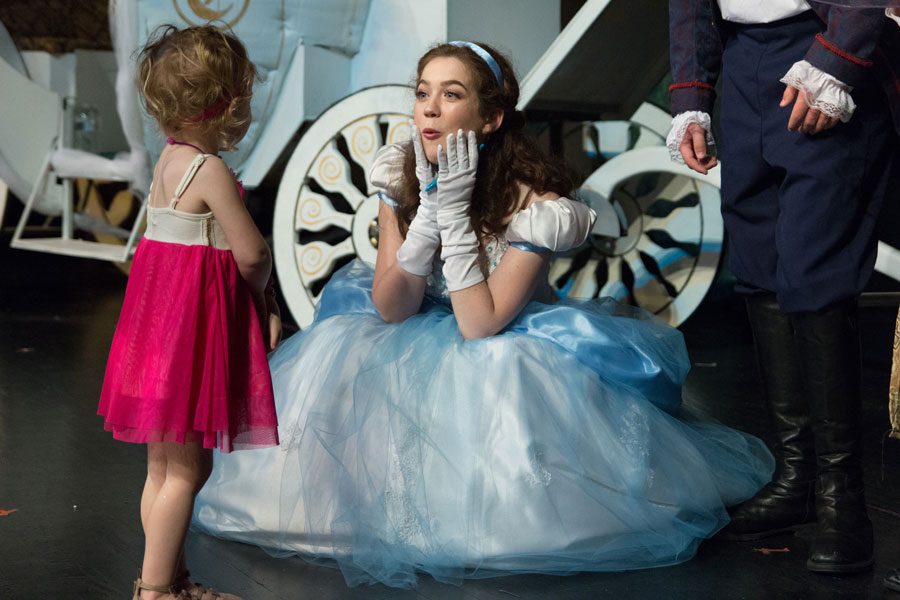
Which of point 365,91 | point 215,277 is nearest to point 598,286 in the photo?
point 365,91

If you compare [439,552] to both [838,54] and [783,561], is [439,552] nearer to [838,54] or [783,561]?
[783,561]

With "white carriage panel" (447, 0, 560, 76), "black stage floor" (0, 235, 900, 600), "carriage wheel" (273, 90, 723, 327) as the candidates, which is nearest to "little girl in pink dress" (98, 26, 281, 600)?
"black stage floor" (0, 235, 900, 600)

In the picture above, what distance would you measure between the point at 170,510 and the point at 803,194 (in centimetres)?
97

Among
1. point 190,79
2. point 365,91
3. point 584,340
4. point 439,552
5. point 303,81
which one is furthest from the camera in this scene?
point 303,81

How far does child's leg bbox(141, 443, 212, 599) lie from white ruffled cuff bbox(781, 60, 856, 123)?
95 centimetres

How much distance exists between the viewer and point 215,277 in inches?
60.3

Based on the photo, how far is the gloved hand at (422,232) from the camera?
74.7 inches

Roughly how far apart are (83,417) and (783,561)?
64.3 inches

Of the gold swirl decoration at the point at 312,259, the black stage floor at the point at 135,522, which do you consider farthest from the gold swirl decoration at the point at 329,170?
the black stage floor at the point at 135,522

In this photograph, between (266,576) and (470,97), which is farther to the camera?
(470,97)

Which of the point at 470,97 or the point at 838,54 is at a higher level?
the point at 838,54

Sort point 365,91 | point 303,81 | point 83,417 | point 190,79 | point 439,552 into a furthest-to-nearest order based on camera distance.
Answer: point 303,81
point 365,91
point 83,417
point 439,552
point 190,79

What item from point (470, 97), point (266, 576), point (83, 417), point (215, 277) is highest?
point (470, 97)

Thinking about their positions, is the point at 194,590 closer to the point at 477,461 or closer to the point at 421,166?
the point at 477,461
